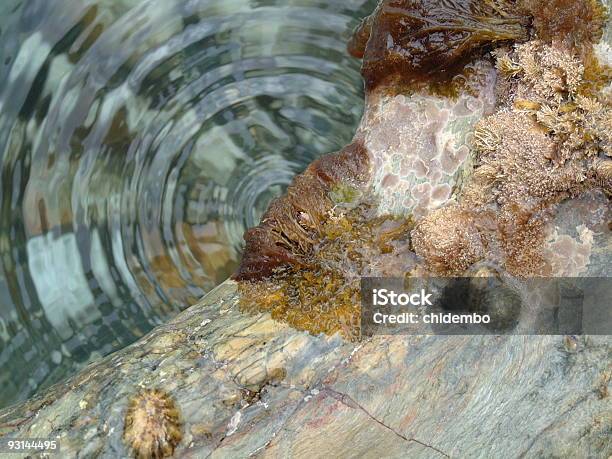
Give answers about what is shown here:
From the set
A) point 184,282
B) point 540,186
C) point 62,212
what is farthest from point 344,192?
point 62,212

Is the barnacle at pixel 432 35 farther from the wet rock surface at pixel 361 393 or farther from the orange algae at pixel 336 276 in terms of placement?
the orange algae at pixel 336 276

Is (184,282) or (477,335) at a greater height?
(184,282)

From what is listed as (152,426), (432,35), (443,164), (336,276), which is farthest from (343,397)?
(432,35)

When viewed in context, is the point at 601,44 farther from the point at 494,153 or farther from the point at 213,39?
the point at 213,39

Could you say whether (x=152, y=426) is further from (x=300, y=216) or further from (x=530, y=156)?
(x=530, y=156)

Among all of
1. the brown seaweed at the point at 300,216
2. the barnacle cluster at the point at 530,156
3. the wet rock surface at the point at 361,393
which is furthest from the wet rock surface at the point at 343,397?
the barnacle cluster at the point at 530,156

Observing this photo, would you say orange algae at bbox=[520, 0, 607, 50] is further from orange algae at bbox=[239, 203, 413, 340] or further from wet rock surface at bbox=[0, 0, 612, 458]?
orange algae at bbox=[239, 203, 413, 340]
